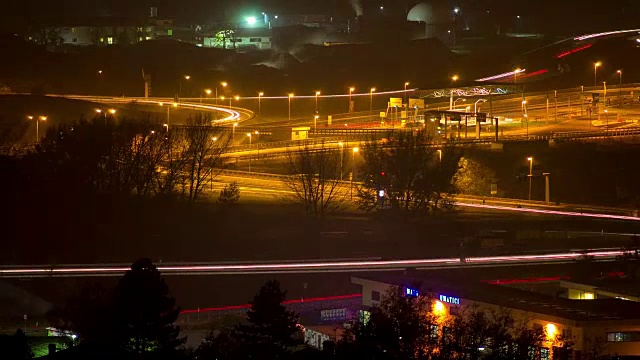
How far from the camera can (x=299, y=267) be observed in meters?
20.7

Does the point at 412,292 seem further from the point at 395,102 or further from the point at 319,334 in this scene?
the point at 395,102

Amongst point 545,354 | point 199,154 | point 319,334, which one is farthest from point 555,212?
point 545,354

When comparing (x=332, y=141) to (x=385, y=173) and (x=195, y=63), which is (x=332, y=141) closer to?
(x=385, y=173)

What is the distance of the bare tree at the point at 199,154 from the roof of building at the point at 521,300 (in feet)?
33.8

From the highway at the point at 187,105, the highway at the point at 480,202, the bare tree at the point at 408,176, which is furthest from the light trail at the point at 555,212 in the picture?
the highway at the point at 187,105

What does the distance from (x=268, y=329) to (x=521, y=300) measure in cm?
366

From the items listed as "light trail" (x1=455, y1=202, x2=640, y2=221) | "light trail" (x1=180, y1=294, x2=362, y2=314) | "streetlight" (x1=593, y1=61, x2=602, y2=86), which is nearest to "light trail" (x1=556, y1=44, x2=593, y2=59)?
"streetlight" (x1=593, y1=61, x2=602, y2=86)

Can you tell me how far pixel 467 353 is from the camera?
14.4 metres

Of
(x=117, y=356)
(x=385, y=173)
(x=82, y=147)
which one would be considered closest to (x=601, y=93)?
(x=385, y=173)

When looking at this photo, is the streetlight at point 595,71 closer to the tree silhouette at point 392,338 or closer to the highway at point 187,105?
the highway at point 187,105

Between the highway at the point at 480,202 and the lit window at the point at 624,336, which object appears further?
the highway at the point at 480,202

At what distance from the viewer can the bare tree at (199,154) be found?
28984 mm

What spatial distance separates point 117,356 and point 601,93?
31308mm

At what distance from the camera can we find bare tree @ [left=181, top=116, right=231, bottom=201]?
28984 millimetres
